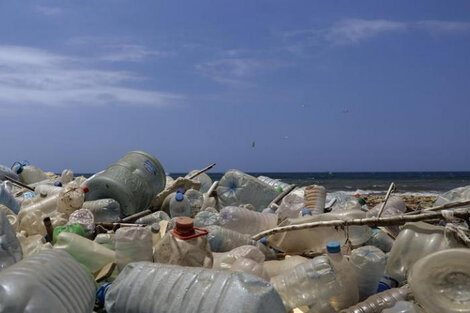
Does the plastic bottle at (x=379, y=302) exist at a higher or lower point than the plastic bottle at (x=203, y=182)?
lower

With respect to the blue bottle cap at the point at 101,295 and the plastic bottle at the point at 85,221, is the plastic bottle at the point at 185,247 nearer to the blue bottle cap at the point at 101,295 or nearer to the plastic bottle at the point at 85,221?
the blue bottle cap at the point at 101,295

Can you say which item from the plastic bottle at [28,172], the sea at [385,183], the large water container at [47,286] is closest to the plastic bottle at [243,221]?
the large water container at [47,286]

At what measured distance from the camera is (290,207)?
5375 mm

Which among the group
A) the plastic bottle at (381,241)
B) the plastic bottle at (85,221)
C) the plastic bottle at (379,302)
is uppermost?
the plastic bottle at (381,241)

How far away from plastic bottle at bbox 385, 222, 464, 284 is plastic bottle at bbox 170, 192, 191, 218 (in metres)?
2.18

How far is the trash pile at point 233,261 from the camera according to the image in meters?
2.47

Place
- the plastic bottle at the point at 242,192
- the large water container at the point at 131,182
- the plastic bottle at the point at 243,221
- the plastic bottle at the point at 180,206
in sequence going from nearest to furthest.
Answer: the plastic bottle at the point at 243,221 → the plastic bottle at the point at 180,206 → the large water container at the point at 131,182 → the plastic bottle at the point at 242,192

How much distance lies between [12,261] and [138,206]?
9.37ft

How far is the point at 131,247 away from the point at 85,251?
31 centimetres

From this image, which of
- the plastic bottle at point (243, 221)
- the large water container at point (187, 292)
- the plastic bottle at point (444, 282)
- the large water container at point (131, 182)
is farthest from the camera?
the large water container at point (131, 182)

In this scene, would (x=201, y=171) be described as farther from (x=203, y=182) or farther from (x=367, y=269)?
(x=367, y=269)

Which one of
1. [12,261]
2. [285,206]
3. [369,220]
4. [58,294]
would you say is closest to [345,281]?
[369,220]

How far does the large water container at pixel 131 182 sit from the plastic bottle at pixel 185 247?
252 cm

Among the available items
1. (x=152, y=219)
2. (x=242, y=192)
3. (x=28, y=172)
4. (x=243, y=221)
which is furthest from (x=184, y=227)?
(x=28, y=172)
